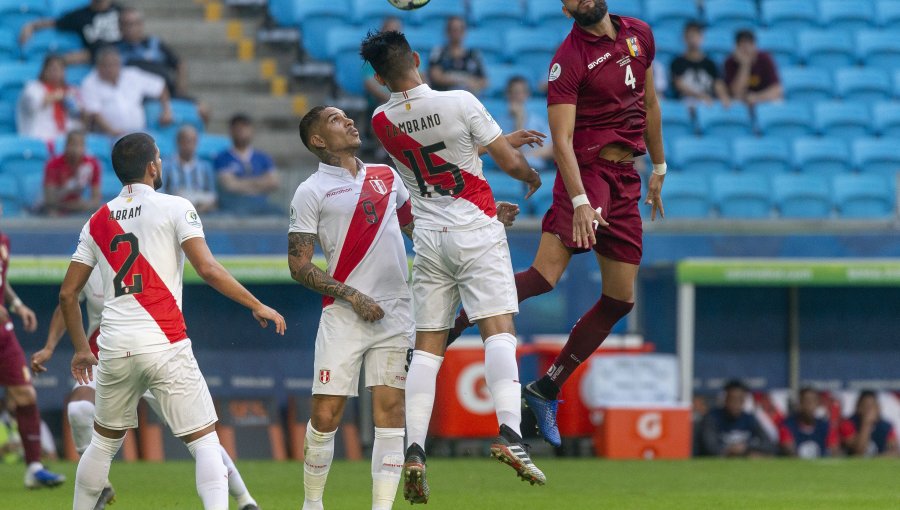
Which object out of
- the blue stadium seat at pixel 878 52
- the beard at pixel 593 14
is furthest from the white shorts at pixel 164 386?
the blue stadium seat at pixel 878 52

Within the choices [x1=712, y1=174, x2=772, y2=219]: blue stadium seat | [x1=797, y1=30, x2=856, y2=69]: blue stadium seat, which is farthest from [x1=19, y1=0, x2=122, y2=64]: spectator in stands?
[x1=797, y1=30, x2=856, y2=69]: blue stadium seat

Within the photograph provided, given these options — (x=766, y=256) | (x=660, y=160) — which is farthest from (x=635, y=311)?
(x=660, y=160)

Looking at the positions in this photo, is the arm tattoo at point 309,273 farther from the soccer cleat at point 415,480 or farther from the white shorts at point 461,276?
the soccer cleat at point 415,480

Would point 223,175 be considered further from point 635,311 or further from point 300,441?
point 635,311

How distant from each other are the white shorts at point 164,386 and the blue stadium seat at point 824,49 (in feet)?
41.8

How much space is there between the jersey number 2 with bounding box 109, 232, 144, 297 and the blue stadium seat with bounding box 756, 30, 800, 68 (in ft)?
40.3

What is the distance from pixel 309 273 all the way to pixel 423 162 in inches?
32.9

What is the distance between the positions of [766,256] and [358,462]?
4.53 m

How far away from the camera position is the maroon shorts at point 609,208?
26.3 ft

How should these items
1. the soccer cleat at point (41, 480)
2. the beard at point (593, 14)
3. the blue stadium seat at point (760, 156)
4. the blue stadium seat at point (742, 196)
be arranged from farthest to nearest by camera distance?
the blue stadium seat at point (760, 156), the blue stadium seat at point (742, 196), the soccer cleat at point (41, 480), the beard at point (593, 14)

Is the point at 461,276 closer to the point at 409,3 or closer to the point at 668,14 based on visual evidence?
the point at 409,3

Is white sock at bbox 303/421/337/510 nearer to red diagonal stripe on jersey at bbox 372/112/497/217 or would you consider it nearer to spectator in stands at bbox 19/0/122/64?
red diagonal stripe on jersey at bbox 372/112/497/217

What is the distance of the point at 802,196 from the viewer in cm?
1536

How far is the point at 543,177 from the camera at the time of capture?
48.7 ft
